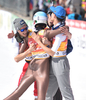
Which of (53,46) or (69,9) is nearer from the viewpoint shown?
(53,46)

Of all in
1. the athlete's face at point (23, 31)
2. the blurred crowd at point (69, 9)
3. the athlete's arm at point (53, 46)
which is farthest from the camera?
the blurred crowd at point (69, 9)

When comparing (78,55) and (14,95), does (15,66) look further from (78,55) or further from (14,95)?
(14,95)

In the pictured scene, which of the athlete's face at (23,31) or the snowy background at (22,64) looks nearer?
the athlete's face at (23,31)

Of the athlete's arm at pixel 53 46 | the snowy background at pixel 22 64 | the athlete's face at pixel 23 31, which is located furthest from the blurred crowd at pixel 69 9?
the athlete's arm at pixel 53 46

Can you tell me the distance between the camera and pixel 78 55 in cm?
682

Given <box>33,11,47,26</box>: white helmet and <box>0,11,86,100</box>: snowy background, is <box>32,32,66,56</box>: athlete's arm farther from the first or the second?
<box>0,11,86,100</box>: snowy background

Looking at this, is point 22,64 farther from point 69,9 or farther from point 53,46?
point 69,9

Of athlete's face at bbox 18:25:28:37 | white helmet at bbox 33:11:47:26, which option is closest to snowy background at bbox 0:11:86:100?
athlete's face at bbox 18:25:28:37

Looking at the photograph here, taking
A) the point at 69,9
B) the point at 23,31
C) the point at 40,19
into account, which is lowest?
the point at 23,31

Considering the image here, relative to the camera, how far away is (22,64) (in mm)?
6062

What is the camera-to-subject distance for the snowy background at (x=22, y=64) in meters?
4.30

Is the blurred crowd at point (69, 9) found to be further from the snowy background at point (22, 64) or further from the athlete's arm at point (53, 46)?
the athlete's arm at point (53, 46)

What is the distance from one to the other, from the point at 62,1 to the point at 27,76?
8.82 m

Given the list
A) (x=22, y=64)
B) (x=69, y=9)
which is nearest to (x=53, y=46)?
(x=22, y=64)
